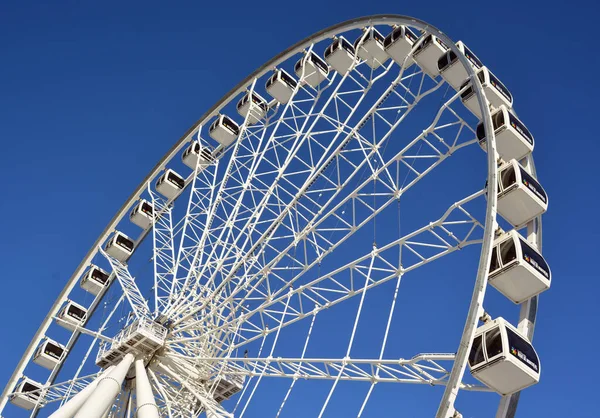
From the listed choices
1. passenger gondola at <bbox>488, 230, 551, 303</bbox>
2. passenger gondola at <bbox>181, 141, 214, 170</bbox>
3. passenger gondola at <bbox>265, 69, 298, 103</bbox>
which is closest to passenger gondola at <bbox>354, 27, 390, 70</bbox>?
passenger gondola at <bbox>265, 69, 298, 103</bbox>

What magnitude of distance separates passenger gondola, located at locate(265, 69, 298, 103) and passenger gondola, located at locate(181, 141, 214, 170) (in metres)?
3.28

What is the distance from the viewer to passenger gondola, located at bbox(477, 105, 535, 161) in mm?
13953

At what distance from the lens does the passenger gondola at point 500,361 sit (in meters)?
10.6

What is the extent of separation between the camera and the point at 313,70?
21172 mm

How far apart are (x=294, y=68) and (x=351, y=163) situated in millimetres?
5945

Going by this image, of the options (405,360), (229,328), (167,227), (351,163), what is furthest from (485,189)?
(167,227)

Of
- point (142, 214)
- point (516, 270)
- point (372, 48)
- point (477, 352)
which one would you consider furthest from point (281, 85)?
point (477, 352)

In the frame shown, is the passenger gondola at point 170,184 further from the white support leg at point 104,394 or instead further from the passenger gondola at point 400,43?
the passenger gondola at point 400,43

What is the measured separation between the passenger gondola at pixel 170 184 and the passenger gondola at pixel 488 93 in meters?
11.8

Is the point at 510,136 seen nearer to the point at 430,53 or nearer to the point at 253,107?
the point at 430,53

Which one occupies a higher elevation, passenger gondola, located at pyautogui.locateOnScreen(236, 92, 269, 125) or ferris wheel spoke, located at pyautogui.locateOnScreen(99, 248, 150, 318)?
passenger gondola, located at pyautogui.locateOnScreen(236, 92, 269, 125)

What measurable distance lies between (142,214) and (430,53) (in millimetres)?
11791

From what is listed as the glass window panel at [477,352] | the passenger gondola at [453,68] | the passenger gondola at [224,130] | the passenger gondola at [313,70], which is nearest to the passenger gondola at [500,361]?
the glass window panel at [477,352]

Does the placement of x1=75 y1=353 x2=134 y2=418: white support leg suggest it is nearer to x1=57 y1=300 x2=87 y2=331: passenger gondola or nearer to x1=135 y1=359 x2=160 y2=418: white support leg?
x1=135 y1=359 x2=160 y2=418: white support leg
